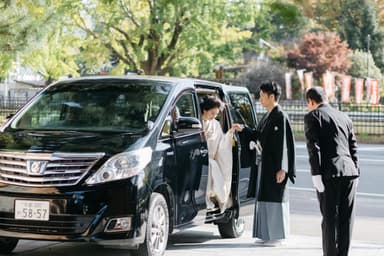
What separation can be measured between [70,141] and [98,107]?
852mm

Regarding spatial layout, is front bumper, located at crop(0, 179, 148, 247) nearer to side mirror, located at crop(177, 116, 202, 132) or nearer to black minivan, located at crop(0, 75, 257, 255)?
black minivan, located at crop(0, 75, 257, 255)

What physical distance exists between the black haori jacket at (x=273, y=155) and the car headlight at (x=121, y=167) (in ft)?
6.61

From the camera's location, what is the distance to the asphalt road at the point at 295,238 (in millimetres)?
7570

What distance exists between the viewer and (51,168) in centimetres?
620

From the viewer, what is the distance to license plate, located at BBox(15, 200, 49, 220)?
6.15m

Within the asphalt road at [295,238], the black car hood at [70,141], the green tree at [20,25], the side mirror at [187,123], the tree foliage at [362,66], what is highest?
the tree foliage at [362,66]

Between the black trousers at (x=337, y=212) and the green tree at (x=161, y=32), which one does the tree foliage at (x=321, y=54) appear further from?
the black trousers at (x=337, y=212)

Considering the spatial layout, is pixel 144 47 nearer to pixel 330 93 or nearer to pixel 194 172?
pixel 330 93

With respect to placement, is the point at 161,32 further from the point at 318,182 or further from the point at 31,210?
the point at 31,210

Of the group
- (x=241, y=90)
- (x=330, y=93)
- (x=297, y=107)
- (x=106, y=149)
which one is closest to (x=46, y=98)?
(x=106, y=149)

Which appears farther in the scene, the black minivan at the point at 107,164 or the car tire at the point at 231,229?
the car tire at the point at 231,229

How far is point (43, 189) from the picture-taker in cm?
613

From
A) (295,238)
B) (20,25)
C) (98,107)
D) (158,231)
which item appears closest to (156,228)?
(158,231)

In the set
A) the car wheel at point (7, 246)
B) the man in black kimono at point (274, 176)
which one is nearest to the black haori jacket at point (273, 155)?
the man in black kimono at point (274, 176)
